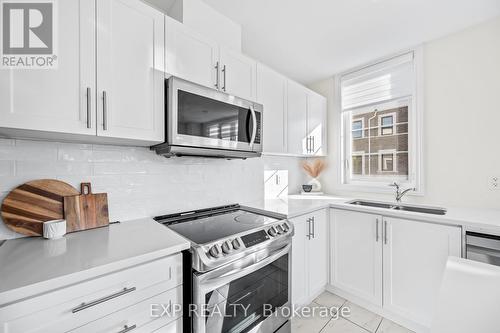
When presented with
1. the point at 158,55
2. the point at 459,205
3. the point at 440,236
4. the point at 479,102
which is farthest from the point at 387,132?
the point at 158,55

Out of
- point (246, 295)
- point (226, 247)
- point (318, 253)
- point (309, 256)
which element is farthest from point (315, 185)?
point (226, 247)

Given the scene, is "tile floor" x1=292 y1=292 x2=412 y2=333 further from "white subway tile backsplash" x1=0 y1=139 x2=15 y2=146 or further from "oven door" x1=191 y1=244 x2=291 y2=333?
"white subway tile backsplash" x1=0 y1=139 x2=15 y2=146

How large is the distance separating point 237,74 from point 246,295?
167 cm

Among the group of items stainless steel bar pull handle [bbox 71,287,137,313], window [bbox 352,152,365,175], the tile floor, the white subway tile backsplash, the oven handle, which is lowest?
the tile floor

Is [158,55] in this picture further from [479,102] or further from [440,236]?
[479,102]

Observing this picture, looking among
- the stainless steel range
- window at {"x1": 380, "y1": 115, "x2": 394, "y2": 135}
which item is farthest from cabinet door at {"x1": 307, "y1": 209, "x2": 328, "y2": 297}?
window at {"x1": 380, "y1": 115, "x2": 394, "y2": 135}

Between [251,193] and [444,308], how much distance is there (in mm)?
1681

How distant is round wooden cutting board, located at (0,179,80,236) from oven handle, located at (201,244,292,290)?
0.95 m

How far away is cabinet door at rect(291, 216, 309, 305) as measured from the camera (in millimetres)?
1889

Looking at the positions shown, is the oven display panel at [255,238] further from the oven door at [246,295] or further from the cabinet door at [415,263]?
the cabinet door at [415,263]

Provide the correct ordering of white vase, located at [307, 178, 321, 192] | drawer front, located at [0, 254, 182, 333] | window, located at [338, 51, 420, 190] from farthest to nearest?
white vase, located at [307, 178, 321, 192] → window, located at [338, 51, 420, 190] → drawer front, located at [0, 254, 182, 333]

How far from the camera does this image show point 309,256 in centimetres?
206

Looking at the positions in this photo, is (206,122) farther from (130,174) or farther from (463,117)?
(463,117)

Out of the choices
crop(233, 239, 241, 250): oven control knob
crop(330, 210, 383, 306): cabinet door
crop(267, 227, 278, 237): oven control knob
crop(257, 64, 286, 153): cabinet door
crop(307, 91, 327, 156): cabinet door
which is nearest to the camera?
crop(233, 239, 241, 250): oven control knob
